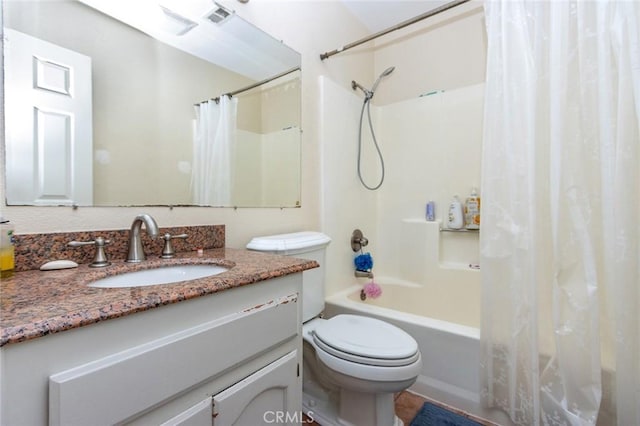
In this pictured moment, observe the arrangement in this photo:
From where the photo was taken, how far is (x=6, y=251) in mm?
731

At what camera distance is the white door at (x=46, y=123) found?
2.67 feet

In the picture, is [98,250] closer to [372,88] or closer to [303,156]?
[303,156]

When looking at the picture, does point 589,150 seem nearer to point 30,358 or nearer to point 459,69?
point 459,69

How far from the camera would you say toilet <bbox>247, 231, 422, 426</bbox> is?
3.55 feet

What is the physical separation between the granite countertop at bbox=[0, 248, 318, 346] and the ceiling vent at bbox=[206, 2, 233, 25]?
1043 mm

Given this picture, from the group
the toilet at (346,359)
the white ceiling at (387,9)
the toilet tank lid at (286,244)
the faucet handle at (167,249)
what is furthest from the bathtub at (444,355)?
the white ceiling at (387,9)

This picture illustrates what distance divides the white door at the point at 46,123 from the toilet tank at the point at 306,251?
0.63 meters

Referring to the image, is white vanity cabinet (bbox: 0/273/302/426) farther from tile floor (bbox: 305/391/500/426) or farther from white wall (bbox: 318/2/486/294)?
white wall (bbox: 318/2/486/294)

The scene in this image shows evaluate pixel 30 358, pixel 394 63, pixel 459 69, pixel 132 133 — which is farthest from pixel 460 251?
pixel 30 358

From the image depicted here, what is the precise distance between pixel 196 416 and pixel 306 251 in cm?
81

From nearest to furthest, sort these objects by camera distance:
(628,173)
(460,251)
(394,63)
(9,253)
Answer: (9,253) < (628,173) < (460,251) < (394,63)

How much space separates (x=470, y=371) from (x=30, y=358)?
1.50 meters

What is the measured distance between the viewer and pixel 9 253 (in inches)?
29.1

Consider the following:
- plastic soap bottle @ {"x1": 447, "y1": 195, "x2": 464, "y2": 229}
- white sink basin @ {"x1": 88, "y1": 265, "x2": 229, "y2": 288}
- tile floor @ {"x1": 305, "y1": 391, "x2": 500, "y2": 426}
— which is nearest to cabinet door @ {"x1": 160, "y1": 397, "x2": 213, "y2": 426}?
white sink basin @ {"x1": 88, "y1": 265, "x2": 229, "y2": 288}
